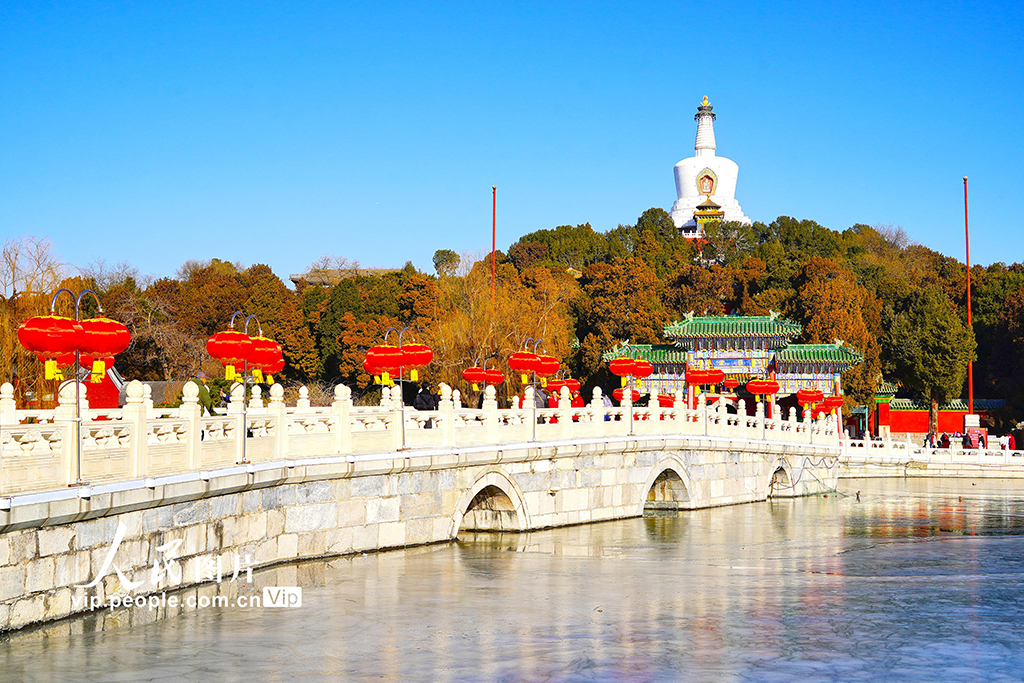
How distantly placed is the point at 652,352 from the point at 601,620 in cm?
2976

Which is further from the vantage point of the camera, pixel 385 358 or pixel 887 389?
pixel 887 389

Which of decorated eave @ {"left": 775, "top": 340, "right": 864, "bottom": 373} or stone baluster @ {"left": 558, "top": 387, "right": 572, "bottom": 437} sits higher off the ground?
decorated eave @ {"left": 775, "top": 340, "right": 864, "bottom": 373}

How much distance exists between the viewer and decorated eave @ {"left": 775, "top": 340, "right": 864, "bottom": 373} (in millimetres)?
38906

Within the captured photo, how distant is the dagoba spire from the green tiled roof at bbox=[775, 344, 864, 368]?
4633 cm

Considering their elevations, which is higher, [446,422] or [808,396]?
[808,396]

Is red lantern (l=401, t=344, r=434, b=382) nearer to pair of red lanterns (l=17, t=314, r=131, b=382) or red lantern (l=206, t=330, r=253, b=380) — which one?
red lantern (l=206, t=330, r=253, b=380)

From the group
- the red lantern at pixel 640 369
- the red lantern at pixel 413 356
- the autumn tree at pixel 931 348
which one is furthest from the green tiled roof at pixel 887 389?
the red lantern at pixel 413 356

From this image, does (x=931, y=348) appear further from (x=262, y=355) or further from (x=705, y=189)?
(x=705, y=189)

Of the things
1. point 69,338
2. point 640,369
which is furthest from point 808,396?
point 69,338

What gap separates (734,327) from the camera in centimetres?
4003

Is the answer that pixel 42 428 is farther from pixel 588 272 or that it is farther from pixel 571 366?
pixel 588 272

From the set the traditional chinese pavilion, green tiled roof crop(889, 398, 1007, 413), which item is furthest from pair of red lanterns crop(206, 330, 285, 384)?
green tiled roof crop(889, 398, 1007, 413)

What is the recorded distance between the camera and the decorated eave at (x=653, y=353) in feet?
135

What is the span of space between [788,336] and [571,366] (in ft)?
31.9
